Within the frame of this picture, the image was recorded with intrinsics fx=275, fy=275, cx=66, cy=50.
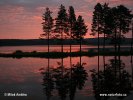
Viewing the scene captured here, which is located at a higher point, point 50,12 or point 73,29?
point 50,12

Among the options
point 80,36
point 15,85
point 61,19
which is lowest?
point 15,85

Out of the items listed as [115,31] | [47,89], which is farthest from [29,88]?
[115,31]

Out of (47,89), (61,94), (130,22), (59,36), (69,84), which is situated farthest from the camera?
(59,36)

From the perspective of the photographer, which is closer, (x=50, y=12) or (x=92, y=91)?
(x=92, y=91)

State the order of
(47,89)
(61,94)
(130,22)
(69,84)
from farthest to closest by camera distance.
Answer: (130,22), (69,84), (47,89), (61,94)

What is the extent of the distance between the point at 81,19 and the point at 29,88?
68.7 metres

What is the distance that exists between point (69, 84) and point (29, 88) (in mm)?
4223

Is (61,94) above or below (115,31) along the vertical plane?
below

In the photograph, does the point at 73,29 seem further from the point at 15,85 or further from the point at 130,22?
the point at 15,85

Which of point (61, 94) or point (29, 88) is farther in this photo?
point (29, 88)

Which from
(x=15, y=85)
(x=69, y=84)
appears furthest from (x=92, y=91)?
(x=15, y=85)

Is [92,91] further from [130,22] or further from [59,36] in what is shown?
[59,36]

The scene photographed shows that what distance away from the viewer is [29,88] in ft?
87.1

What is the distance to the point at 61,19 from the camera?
9150 cm
